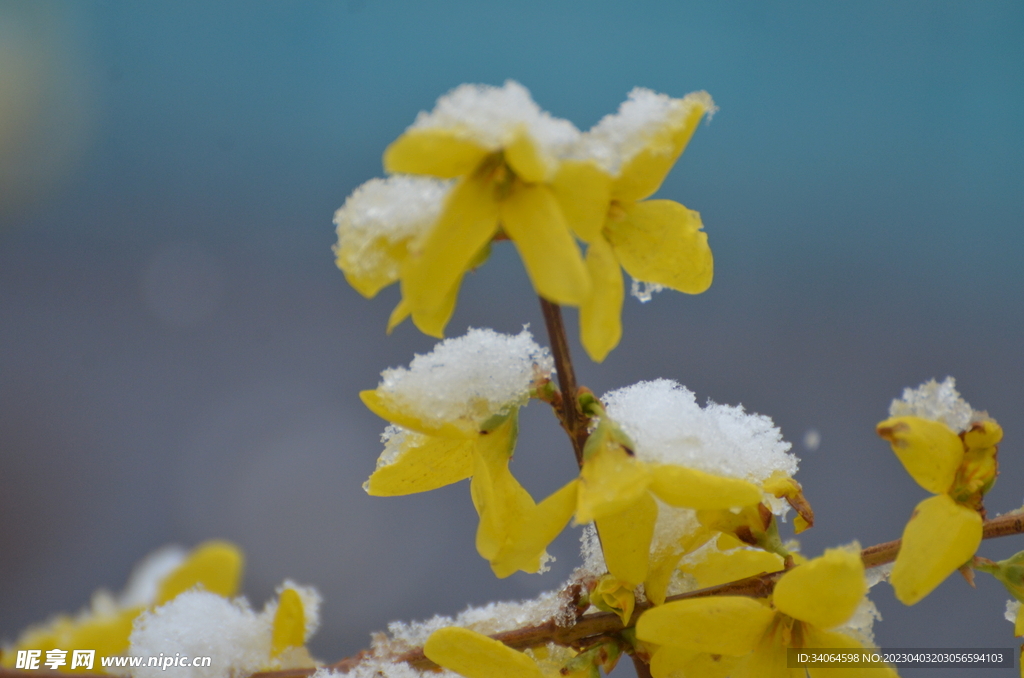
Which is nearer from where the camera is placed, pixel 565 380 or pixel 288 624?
pixel 565 380

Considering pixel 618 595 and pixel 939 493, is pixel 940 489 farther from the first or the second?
pixel 618 595

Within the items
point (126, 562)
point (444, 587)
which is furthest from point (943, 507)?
point (126, 562)

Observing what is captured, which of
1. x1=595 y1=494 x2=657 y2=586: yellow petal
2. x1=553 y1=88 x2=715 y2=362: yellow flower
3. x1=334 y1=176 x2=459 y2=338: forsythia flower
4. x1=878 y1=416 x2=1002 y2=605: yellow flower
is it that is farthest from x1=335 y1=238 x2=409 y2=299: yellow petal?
x1=878 y1=416 x2=1002 y2=605: yellow flower

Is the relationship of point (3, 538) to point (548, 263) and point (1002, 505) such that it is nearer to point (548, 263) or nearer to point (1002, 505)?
point (548, 263)

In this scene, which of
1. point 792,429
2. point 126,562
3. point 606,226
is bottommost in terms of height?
point 606,226

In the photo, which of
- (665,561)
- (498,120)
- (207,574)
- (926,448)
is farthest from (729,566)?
(207,574)

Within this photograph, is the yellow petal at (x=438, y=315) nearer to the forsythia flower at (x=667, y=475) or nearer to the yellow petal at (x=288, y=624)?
the forsythia flower at (x=667, y=475)
